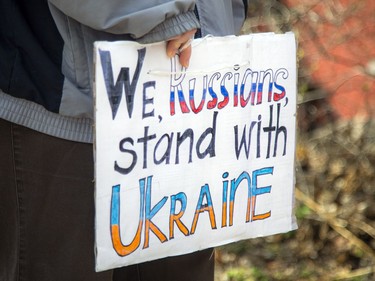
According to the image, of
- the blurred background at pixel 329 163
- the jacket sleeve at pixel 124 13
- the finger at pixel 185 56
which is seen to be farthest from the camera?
the blurred background at pixel 329 163

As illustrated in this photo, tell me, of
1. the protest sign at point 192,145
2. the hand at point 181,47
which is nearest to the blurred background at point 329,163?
the protest sign at point 192,145

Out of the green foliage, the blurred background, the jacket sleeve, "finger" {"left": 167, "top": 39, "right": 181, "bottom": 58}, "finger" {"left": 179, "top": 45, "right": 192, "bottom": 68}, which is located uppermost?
the jacket sleeve

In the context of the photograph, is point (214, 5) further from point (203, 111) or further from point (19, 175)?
point (19, 175)

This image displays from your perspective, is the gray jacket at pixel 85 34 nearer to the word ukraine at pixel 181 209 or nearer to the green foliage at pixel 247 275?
the word ukraine at pixel 181 209

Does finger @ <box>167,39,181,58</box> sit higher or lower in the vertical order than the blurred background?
higher

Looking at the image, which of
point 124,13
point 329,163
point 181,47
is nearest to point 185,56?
point 181,47

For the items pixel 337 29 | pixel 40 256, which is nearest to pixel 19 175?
pixel 40 256

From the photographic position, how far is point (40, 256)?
217cm

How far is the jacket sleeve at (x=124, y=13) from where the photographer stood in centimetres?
195

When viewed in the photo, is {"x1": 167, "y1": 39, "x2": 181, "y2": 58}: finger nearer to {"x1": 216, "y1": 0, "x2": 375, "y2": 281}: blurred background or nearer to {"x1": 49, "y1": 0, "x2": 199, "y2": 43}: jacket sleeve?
{"x1": 49, "y1": 0, "x2": 199, "y2": 43}: jacket sleeve

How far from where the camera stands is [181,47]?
2066mm

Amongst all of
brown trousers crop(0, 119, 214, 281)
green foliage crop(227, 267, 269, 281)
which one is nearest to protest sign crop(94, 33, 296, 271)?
brown trousers crop(0, 119, 214, 281)

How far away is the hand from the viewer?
2.04 meters

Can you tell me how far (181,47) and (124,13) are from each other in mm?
174
